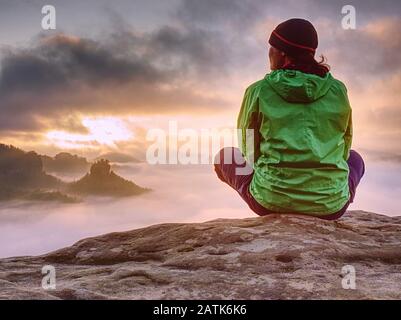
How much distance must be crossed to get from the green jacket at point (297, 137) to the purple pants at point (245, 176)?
27cm

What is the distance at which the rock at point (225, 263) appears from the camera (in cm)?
573

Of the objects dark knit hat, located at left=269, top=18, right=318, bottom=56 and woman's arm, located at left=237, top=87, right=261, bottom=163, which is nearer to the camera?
dark knit hat, located at left=269, top=18, right=318, bottom=56

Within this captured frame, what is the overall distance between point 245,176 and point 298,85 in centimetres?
160

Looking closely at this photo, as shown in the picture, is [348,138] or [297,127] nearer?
[297,127]

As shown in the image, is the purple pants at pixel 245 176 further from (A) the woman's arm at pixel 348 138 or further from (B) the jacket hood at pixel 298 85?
(B) the jacket hood at pixel 298 85

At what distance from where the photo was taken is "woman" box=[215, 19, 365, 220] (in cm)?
726

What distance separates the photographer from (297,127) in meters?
7.28

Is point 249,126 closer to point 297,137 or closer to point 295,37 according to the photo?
point 297,137

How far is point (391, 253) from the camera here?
718 centimetres

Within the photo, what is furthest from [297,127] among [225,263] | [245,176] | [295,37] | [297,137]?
[225,263]

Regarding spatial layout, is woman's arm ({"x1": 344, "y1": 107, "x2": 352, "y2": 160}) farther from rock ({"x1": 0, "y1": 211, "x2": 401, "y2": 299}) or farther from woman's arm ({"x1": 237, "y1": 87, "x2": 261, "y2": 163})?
woman's arm ({"x1": 237, "y1": 87, "x2": 261, "y2": 163})

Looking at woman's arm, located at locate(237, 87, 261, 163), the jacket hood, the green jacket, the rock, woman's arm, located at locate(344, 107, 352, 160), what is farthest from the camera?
woman's arm, located at locate(344, 107, 352, 160)

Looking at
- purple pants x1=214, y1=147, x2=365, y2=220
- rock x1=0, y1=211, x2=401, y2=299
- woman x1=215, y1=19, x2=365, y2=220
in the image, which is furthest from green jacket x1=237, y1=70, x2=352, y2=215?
rock x1=0, y1=211, x2=401, y2=299
